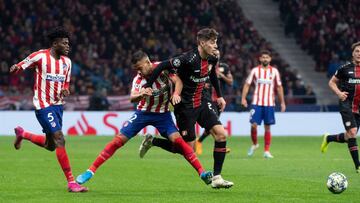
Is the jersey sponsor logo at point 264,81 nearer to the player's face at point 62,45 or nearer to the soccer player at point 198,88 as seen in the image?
the soccer player at point 198,88

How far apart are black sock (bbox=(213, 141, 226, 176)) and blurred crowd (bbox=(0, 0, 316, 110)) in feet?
55.7

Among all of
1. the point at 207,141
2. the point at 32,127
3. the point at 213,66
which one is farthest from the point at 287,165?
the point at 32,127

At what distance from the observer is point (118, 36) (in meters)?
32.3

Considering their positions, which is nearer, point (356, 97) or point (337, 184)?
point (337, 184)

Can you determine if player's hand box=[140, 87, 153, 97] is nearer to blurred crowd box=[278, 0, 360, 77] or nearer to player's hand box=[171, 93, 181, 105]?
player's hand box=[171, 93, 181, 105]

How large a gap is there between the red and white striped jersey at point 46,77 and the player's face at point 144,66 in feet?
3.23

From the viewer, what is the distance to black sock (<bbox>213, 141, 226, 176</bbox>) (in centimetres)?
1141

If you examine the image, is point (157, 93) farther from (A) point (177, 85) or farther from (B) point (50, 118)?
(B) point (50, 118)

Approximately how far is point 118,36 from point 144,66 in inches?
825

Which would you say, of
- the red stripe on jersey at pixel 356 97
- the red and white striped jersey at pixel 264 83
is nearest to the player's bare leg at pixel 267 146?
the red and white striped jersey at pixel 264 83

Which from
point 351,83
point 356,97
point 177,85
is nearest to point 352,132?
point 356,97

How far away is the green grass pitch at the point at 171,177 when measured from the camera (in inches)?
409

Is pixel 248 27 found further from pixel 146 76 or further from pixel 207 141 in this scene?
pixel 146 76

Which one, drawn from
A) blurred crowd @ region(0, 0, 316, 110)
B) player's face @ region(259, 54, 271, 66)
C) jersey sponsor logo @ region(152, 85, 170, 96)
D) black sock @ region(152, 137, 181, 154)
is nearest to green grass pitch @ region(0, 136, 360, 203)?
black sock @ region(152, 137, 181, 154)
